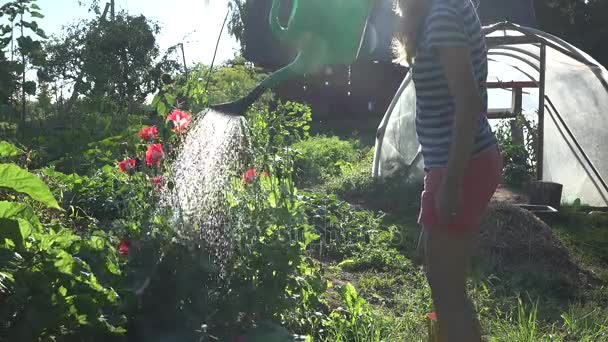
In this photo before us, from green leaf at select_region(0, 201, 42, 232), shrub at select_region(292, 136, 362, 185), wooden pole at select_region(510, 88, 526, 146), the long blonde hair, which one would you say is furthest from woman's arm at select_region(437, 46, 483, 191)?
wooden pole at select_region(510, 88, 526, 146)

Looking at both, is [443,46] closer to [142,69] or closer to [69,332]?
[69,332]

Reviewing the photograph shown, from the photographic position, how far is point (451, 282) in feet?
7.58

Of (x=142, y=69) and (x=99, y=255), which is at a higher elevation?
(x=142, y=69)

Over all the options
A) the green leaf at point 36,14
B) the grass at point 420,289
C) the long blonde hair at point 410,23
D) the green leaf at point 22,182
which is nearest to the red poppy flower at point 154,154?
the green leaf at point 22,182

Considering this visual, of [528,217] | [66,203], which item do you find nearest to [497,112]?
[528,217]

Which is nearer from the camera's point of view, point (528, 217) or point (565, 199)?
point (528, 217)

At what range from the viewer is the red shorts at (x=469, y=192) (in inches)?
90.3

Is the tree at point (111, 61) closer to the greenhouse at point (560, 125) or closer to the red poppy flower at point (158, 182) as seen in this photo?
the greenhouse at point (560, 125)

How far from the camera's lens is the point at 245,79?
33.6 ft

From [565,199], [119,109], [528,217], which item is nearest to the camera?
[528,217]

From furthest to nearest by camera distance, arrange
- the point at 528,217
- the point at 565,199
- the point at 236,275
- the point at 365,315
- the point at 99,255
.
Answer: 1. the point at 565,199
2. the point at 528,217
3. the point at 365,315
4. the point at 236,275
5. the point at 99,255

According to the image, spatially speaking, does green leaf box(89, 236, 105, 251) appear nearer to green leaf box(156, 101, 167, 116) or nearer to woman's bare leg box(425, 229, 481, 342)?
woman's bare leg box(425, 229, 481, 342)

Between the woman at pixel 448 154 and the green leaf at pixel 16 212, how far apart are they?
134cm

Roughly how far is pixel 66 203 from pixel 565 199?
5.18 meters
